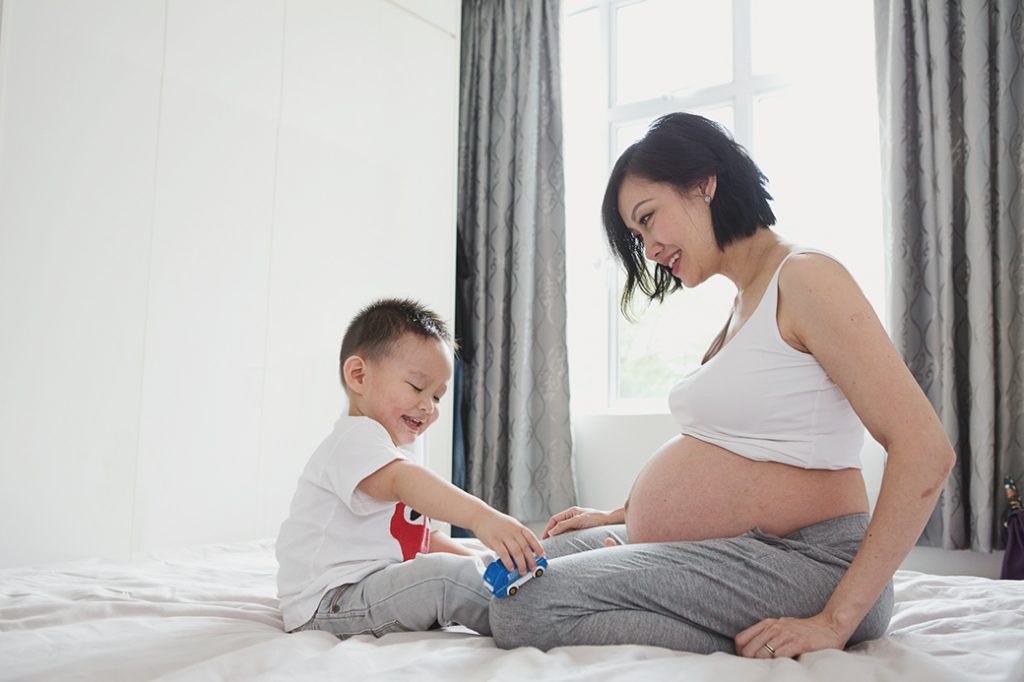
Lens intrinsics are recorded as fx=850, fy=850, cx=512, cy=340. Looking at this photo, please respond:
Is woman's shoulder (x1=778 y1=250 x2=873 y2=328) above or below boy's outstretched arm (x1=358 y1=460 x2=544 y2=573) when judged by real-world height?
above

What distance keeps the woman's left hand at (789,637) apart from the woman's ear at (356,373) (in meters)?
0.70

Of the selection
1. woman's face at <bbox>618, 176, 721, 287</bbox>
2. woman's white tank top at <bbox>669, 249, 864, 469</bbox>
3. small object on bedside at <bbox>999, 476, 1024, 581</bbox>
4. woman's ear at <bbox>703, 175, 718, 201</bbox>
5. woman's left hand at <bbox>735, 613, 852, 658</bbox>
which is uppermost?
woman's ear at <bbox>703, 175, 718, 201</bbox>

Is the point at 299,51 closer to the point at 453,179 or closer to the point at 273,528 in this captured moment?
the point at 453,179

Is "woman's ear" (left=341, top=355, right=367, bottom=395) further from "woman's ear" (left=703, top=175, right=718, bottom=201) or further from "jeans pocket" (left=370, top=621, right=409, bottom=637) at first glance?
"woman's ear" (left=703, top=175, right=718, bottom=201)

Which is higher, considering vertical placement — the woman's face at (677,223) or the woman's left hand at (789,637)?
the woman's face at (677,223)

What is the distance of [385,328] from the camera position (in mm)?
1389

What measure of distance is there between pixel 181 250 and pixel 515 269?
1.47 m

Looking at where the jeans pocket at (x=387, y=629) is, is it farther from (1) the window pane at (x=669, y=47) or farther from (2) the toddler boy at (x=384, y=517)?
(1) the window pane at (x=669, y=47)

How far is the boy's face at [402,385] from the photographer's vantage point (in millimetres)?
1354

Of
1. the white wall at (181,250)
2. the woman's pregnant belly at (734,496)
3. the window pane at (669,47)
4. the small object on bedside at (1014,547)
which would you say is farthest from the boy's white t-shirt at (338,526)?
the window pane at (669,47)

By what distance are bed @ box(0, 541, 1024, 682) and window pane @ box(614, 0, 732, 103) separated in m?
2.52

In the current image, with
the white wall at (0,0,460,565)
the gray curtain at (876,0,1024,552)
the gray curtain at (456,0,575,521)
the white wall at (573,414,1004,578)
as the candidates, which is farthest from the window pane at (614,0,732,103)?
the white wall at (573,414,1004,578)

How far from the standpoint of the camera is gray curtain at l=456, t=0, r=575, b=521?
11.1 ft

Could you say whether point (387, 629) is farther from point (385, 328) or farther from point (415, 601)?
point (385, 328)
